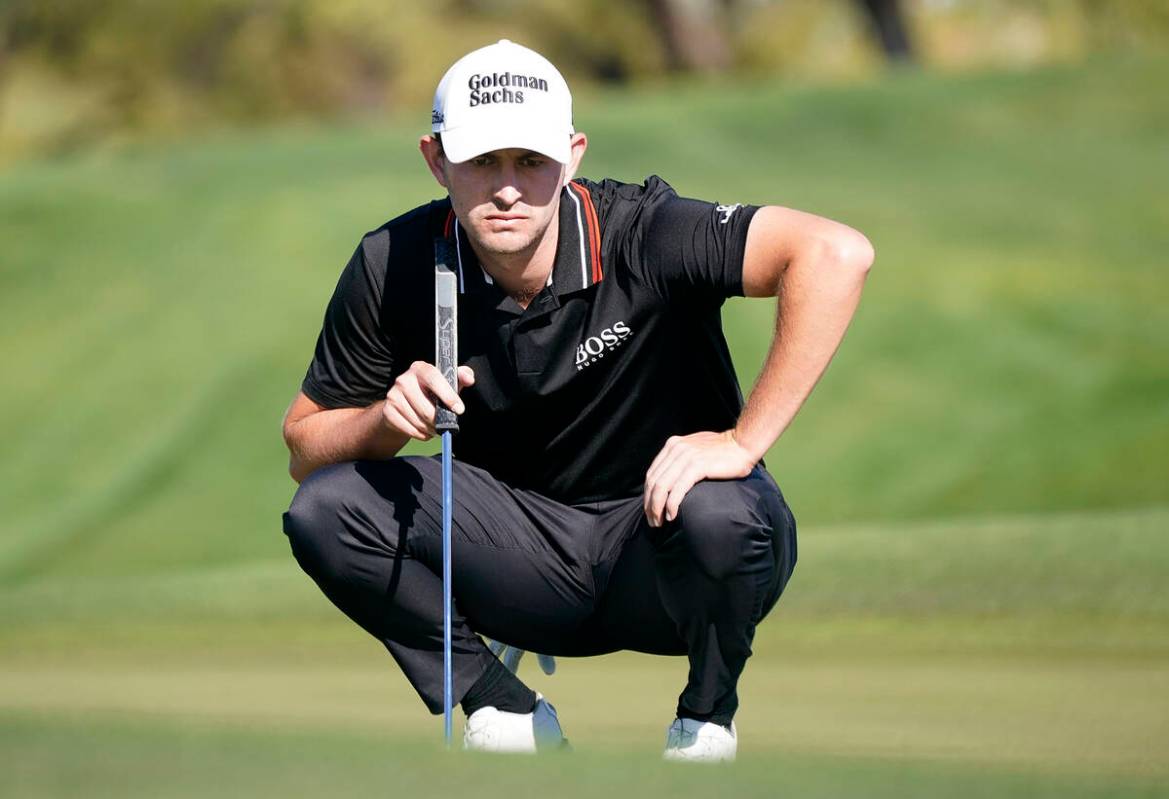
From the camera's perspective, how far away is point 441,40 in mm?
21281

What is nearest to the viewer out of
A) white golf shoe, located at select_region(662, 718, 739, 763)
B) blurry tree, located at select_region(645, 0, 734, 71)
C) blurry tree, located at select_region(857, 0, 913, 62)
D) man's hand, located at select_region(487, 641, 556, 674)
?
white golf shoe, located at select_region(662, 718, 739, 763)

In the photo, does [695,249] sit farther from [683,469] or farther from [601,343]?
[683,469]

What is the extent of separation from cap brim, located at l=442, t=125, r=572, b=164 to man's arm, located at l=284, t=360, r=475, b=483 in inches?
14.0

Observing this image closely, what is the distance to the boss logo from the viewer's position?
131 inches

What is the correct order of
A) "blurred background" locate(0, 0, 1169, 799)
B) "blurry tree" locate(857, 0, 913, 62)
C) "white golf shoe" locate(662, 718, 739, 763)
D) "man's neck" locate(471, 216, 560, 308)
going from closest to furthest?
"blurred background" locate(0, 0, 1169, 799) < "white golf shoe" locate(662, 718, 739, 763) < "man's neck" locate(471, 216, 560, 308) < "blurry tree" locate(857, 0, 913, 62)

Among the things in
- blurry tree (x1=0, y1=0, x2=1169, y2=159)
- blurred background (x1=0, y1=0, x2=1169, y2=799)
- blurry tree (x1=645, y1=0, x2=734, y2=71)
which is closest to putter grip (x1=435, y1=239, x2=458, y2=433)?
blurred background (x1=0, y1=0, x2=1169, y2=799)

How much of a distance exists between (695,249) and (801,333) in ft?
0.75

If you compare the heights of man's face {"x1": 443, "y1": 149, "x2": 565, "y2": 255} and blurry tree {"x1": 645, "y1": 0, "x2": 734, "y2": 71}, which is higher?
blurry tree {"x1": 645, "y1": 0, "x2": 734, "y2": 71}

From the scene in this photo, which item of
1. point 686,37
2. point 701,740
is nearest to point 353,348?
point 701,740

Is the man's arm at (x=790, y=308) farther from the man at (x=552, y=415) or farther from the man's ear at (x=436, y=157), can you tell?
the man's ear at (x=436, y=157)

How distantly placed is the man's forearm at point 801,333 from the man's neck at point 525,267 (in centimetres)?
41

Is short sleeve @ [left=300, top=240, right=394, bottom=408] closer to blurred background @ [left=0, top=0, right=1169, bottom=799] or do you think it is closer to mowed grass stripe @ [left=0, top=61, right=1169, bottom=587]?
blurred background @ [left=0, top=0, right=1169, bottom=799]

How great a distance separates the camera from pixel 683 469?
10.3ft

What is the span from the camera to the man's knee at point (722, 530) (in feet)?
10.0
